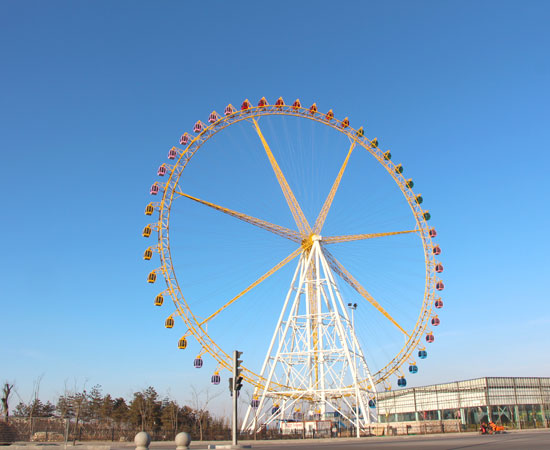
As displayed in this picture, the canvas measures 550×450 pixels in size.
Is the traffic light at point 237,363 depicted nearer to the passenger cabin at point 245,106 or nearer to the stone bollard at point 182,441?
the stone bollard at point 182,441

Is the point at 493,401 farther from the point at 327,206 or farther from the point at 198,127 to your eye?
the point at 198,127

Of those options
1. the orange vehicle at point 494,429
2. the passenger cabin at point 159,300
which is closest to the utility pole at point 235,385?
the passenger cabin at point 159,300

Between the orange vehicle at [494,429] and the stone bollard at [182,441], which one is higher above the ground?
the stone bollard at [182,441]

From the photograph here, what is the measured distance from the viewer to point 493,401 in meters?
61.3

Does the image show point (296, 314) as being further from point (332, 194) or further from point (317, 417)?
point (332, 194)

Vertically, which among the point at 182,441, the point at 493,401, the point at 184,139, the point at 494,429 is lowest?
the point at 494,429

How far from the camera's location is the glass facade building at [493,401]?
61344 millimetres

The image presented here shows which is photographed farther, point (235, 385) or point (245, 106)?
point (245, 106)

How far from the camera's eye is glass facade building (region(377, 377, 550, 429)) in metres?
61.3

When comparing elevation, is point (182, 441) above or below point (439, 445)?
above

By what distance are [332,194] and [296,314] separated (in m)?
12.2

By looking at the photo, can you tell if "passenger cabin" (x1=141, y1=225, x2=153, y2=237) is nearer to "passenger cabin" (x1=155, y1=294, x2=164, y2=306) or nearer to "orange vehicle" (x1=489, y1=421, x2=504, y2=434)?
"passenger cabin" (x1=155, y1=294, x2=164, y2=306)

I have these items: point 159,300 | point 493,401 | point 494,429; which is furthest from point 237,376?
point 493,401

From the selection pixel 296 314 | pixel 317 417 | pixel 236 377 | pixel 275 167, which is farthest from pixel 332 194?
pixel 236 377
